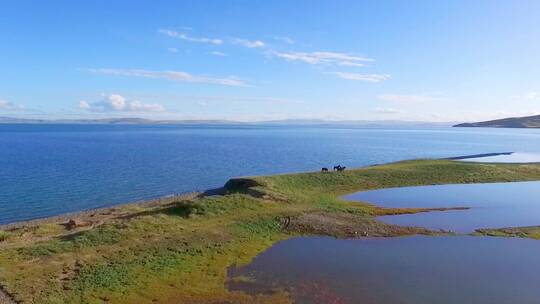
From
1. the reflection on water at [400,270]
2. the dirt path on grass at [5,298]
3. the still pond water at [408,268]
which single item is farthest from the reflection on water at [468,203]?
the dirt path on grass at [5,298]

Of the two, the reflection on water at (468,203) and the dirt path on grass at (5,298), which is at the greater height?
the reflection on water at (468,203)

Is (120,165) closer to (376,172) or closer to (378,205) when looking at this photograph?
(376,172)

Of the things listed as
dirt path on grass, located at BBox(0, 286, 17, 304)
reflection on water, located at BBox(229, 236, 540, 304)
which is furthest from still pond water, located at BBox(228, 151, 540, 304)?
dirt path on grass, located at BBox(0, 286, 17, 304)

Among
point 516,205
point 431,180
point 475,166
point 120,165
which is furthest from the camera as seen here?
point 120,165

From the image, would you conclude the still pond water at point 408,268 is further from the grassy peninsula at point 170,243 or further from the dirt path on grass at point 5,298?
the dirt path on grass at point 5,298

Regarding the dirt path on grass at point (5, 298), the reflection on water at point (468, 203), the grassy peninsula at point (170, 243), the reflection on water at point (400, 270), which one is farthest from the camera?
the reflection on water at point (468, 203)

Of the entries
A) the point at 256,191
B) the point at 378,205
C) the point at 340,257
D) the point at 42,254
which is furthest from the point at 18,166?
the point at 340,257

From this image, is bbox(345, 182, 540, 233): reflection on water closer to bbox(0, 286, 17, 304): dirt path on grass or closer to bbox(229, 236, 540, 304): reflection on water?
bbox(229, 236, 540, 304): reflection on water
